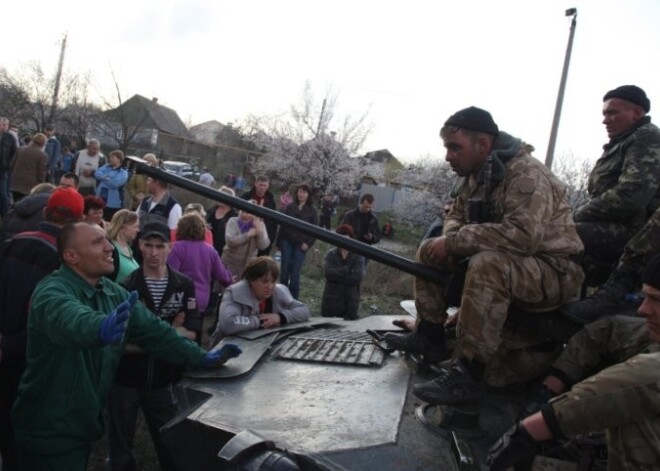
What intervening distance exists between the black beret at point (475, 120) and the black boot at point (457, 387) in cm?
123

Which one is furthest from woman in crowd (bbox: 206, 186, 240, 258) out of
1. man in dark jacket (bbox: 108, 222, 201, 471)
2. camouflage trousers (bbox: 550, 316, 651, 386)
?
camouflage trousers (bbox: 550, 316, 651, 386)

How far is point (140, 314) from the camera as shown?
3.31m

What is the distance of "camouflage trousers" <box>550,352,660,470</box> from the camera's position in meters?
1.91

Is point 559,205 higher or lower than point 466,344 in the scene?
higher

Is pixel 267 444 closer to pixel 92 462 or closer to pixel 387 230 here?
pixel 92 462

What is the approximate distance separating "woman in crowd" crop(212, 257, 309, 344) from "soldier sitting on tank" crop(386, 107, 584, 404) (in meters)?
1.11

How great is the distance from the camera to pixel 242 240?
704 cm

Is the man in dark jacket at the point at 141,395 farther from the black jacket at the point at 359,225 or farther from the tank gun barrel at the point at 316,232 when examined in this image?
the black jacket at the point at 359,225

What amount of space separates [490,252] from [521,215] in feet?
0.79

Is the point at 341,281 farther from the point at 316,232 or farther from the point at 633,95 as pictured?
the point at 633,95

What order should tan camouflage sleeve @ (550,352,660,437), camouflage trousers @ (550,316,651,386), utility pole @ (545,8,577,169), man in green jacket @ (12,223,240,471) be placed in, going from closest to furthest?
tan camouflage sleeve @ (550,352,660,437) → camouflage trousers @ (550,316,651,386) → man in green jacket @ (12,223,240,471) → utility pole @ (545,8,577,169)

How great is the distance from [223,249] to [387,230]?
17.9 meters

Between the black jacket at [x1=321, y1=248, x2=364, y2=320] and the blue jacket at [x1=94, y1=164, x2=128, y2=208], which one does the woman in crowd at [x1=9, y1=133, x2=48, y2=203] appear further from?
the black jacket at [x1=321, y1=248, x2=364, y2=320]

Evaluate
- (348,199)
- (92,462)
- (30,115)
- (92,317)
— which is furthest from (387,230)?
(92,317)
